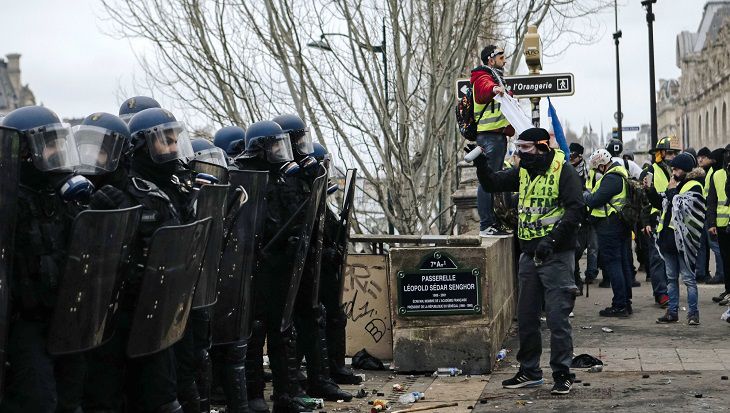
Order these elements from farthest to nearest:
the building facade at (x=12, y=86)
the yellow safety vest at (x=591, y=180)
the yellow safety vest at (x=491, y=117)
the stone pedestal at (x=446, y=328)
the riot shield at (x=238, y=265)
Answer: the building facade at (x=12, y=86) → the yellow safety vest at (x=591, y=180) → the yellow safety vest at (x=491, y=117) → the stone pedestal at (x=446, y=328) → the riot shield at (x=238, y=265)

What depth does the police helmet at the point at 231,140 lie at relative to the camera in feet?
29.1

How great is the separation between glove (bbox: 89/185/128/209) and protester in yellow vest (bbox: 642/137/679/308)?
9.04 metres

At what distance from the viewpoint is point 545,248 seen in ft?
29.2

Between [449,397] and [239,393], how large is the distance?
210 centimetres

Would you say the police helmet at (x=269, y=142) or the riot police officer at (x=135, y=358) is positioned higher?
the police helmet at (x=269, y=142)

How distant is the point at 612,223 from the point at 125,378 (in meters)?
8.56

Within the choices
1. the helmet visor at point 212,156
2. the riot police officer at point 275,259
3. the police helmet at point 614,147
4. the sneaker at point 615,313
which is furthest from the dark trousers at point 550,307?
the police helmet at point 614,147

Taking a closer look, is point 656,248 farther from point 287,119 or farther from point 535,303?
point 287,119

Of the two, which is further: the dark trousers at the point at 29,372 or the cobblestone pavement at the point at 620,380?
the cobblestone pavement at the point at 620,380

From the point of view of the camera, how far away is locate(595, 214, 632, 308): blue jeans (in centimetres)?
1340

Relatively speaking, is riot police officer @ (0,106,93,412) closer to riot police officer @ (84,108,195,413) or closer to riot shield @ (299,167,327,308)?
riot police officer @ (84,108,195,413)

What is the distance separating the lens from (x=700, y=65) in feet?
344

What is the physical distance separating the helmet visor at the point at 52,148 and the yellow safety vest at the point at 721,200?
9.40m

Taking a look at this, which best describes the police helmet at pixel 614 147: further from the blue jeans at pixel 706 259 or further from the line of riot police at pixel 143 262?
the line of riot police at pixel 143 262
